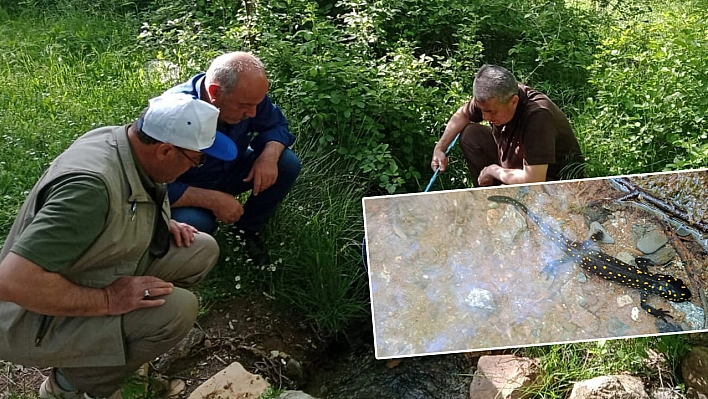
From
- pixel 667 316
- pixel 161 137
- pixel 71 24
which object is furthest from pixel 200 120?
pixel 71 24

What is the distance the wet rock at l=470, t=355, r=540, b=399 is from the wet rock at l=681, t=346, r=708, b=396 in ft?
1.96

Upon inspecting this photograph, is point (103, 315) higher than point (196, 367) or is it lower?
higher

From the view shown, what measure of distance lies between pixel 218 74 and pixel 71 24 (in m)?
3.73

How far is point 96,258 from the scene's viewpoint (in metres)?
2.22

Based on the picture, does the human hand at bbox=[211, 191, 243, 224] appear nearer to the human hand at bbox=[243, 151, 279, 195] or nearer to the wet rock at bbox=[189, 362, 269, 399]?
the human hand at bbox=[243, 151, 279, 195]

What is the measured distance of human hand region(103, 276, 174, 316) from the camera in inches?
92.2

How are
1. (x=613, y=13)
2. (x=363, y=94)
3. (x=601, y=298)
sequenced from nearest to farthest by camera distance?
(x=601, y=298)
(x=363, y=94)
(x=613, y=13)

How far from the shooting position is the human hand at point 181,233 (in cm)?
284

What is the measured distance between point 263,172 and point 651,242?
1.80 meters

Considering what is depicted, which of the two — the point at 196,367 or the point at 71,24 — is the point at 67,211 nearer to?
the point at 196,367

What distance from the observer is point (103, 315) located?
2340mm

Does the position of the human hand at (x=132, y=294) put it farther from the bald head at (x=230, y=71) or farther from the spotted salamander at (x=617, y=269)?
the spotted salamander at (x=617, y=269)

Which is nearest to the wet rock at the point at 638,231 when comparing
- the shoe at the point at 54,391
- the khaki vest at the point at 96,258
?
the khaki vest at the point at 96,258

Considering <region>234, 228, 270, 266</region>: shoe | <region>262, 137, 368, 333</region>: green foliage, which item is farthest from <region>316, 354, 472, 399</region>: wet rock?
<region>234, 228, 270, 266</region>: shoe
